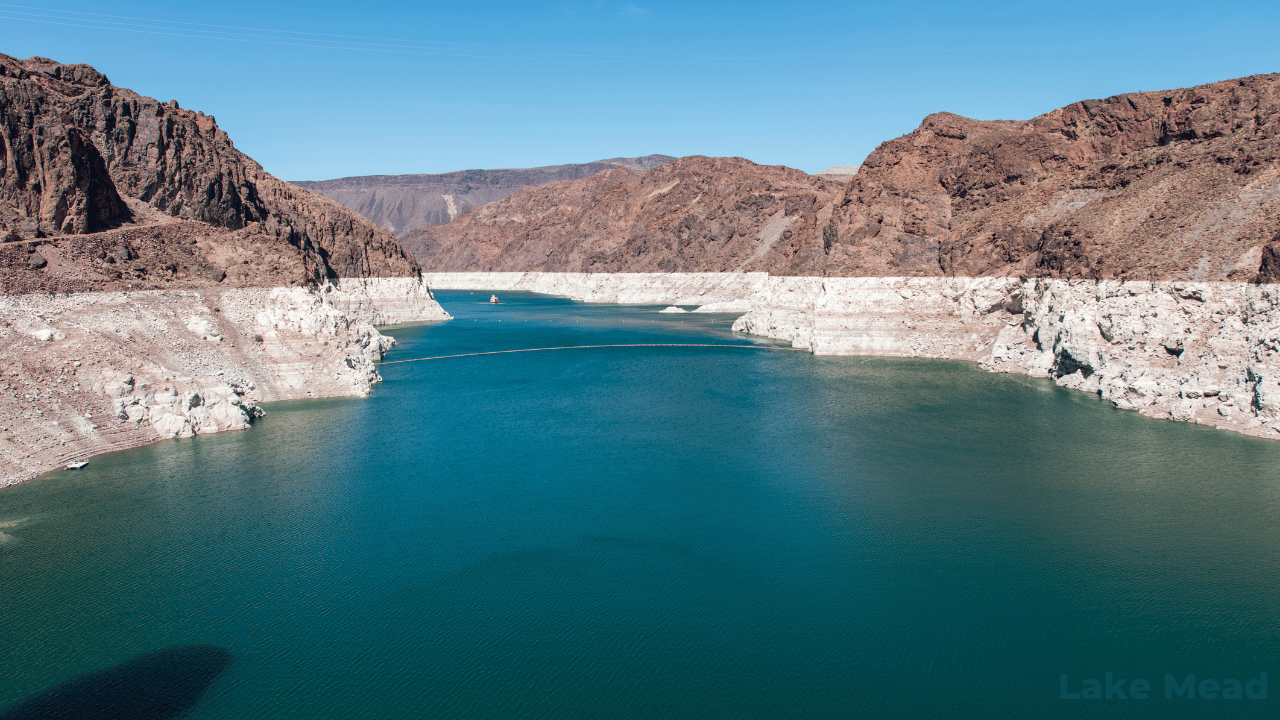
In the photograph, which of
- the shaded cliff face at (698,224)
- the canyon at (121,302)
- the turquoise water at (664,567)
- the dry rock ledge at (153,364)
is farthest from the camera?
the shaded cliff face at (698,224)

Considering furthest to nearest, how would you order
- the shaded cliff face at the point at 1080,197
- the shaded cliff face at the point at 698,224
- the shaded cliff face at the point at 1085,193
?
the shaded cliff face at the point at 698,224 < the shaded cliff face at the point at 1085,193 < the shaded cliff face at the point at 1080,197

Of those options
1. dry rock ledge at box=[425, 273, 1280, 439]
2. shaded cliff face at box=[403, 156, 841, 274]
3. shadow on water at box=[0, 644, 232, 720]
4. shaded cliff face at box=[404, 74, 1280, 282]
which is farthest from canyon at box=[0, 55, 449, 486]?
shaded cliff face at box=[403, 156, 841, 274]

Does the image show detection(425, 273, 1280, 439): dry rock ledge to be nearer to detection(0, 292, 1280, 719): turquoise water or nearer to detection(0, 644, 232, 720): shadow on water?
detection(0, 292, 1280, 719): turquoise water

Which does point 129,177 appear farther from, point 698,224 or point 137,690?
point 698,224

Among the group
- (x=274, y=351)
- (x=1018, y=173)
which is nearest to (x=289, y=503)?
(x=274, y=351)

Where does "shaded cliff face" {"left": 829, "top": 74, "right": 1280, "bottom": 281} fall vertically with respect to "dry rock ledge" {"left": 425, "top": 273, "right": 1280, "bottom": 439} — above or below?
above

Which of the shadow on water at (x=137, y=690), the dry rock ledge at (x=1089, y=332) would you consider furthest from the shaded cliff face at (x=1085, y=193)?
the shadow on water at (x=137, y=690)

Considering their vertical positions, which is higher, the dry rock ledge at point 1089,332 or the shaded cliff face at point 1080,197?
the shaded cliff face at point 1080,197

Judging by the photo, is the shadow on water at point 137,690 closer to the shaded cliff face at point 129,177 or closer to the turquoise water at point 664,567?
the turquoise water at point 664,567
